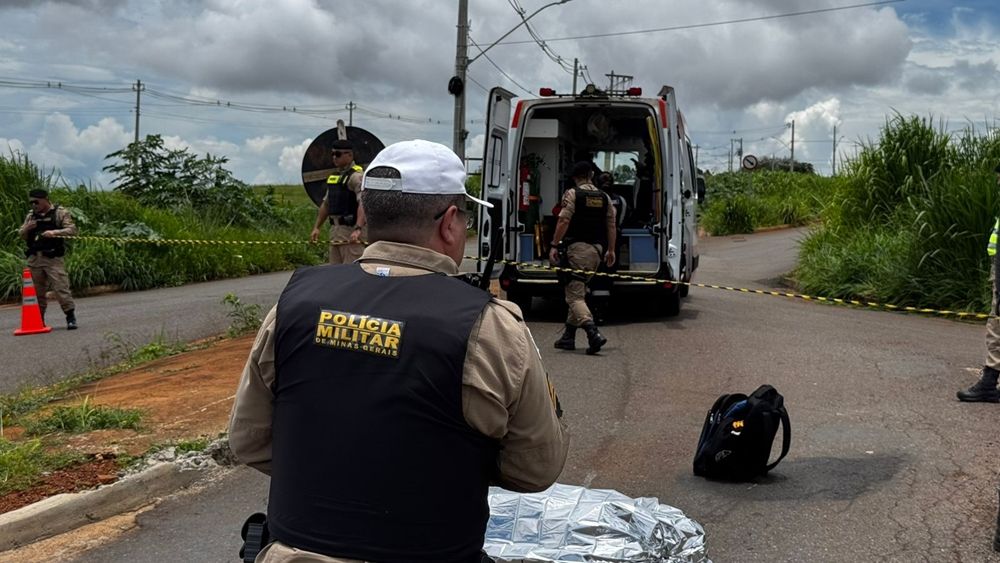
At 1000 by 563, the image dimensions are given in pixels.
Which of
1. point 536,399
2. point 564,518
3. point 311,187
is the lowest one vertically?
point 564,518

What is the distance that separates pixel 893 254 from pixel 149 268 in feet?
42.3

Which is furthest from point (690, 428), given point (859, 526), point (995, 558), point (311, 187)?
A: point (311, 187)

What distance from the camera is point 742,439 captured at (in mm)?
5090

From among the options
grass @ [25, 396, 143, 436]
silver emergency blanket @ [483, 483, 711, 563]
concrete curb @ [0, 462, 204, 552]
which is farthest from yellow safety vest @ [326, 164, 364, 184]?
silver emergency blanket @ [483, 483, 711, 563]

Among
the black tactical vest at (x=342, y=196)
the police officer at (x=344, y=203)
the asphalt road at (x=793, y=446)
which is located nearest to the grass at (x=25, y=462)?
the asphalt road at (x=793, y=446)

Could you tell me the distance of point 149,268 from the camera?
17797 millimetres

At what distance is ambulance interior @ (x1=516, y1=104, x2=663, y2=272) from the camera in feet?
36.7

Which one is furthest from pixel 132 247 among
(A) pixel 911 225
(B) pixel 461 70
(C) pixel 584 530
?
(C) pixel 584 530

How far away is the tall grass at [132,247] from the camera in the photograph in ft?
55.4

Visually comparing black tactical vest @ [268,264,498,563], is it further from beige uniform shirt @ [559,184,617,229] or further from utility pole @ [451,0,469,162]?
utility pole @ [451,0,469,162]

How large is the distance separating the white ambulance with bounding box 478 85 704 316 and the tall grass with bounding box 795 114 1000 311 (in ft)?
11.5

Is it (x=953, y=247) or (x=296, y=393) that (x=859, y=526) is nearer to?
(x=296, y=393)

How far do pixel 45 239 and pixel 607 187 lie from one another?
271 inches

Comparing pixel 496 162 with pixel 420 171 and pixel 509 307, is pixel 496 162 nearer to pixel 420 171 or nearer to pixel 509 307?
pixel 420 171
